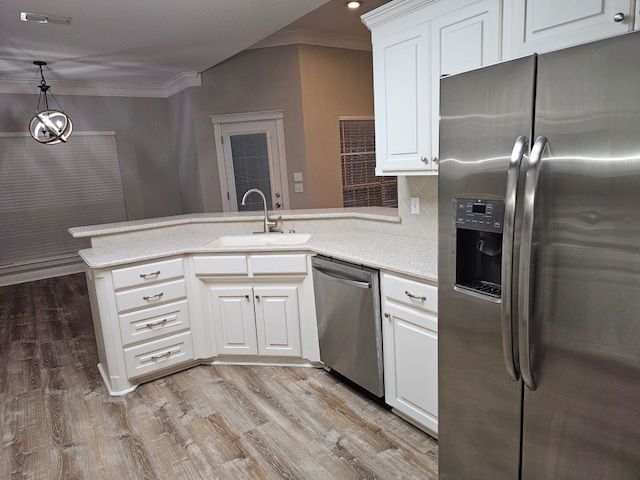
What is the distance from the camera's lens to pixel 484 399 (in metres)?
1.54

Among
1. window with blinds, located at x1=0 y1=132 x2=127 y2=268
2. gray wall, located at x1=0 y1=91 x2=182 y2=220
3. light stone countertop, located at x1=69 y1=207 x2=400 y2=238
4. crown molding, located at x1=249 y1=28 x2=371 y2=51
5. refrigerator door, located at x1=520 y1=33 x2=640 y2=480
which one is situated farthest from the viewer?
gray wall, located at x1=0 y1=91 x2=182 y2=220

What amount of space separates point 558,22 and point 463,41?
1.46 ft

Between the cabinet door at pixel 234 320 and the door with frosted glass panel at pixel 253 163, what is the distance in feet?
8.57

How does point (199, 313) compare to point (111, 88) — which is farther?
point (111, 88)

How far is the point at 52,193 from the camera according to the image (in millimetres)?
5953

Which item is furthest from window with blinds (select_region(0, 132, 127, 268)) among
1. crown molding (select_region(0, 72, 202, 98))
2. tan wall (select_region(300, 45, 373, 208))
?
tan wall (select_region(300, 45, 373, 208))

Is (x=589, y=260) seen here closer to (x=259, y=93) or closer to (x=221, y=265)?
(x=221, y=265)

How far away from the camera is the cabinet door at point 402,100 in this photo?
7.00ft

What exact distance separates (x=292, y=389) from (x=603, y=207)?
6.86ft

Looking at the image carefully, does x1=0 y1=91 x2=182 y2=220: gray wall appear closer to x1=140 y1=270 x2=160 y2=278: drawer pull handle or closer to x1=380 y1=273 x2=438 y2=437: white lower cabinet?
x1=140 y1=270 x2=160 y2=278: drawer pull handle

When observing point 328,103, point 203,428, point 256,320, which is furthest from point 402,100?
point 328,103

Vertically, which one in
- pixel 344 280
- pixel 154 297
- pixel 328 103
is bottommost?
pixel 154 297

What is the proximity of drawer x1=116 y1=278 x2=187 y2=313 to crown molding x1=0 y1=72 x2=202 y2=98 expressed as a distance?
11.9ft

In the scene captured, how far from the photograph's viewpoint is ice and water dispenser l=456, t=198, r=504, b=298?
1394mm
